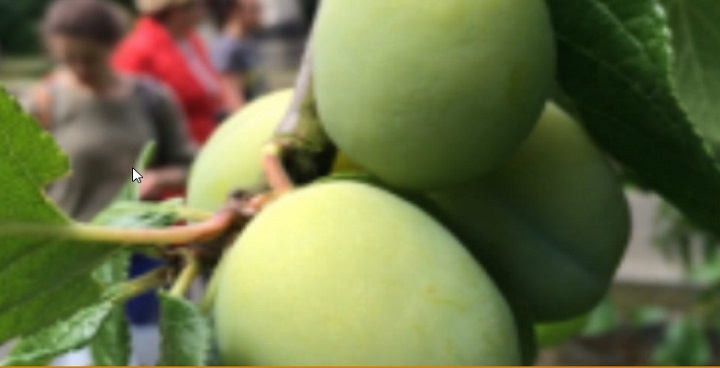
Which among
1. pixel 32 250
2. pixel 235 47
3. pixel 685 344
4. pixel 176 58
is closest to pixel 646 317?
pixel 685 344

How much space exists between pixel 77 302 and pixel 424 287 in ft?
0.62

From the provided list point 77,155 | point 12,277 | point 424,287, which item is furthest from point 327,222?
point 77,155

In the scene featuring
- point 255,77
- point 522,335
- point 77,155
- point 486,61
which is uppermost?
point 486,61

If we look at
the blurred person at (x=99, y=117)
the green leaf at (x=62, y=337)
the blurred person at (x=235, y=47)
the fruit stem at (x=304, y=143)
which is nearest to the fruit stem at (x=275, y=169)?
the fruit stem at (x=304, y=143)

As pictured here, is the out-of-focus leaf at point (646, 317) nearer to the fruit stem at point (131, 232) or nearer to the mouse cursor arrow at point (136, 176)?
the mouse cursor arrow at point (136, 176)

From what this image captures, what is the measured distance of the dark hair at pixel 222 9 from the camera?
13.3 feet

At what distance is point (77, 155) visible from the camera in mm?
2631

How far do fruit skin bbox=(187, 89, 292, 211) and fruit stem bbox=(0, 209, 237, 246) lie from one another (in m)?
0.07

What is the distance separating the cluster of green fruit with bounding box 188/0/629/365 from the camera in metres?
0.56

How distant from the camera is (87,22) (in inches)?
110

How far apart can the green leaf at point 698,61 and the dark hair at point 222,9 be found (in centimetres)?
340

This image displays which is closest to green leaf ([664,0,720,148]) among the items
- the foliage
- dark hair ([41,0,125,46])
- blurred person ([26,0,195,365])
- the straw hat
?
the foliage

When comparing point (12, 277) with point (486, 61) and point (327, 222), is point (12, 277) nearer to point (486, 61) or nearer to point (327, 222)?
point (327, 222)

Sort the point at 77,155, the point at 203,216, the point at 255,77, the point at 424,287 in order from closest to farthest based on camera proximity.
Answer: the point at 424,287 → the point at 203,216 → the point at 77,155 → the point at 255,77
